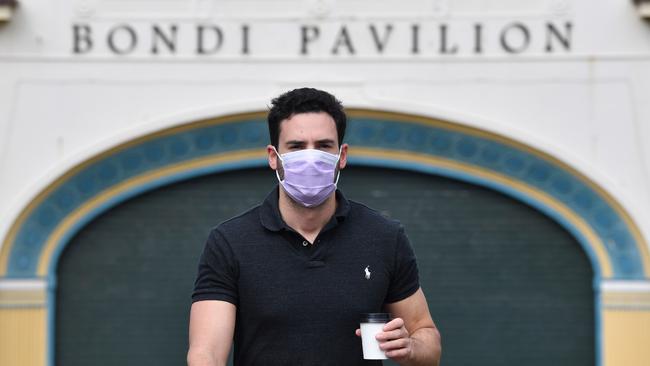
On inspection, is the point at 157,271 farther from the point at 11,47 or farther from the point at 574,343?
the point at 574,343

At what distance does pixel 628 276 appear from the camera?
9750 mm

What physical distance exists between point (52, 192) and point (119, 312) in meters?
1.03

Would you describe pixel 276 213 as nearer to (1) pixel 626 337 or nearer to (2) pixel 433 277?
(2) pixel 433 277

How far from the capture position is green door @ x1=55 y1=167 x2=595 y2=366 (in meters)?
A: 10.0

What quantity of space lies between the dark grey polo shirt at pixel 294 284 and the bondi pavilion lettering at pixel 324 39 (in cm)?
596

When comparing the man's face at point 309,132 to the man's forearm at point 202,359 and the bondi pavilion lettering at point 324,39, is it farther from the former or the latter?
the bondi pavilion lettering at point 324,39

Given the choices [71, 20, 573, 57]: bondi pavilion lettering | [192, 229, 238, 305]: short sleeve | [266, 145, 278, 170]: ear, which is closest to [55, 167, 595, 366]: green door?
[71, 20, 573, 57]: bondi pavilion lettering

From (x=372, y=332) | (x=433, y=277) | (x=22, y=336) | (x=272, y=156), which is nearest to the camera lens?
(x=372, y=332)

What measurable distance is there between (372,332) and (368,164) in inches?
251

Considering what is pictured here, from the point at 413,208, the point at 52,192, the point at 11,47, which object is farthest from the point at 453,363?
the point at 11,47

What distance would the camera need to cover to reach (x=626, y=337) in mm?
9781

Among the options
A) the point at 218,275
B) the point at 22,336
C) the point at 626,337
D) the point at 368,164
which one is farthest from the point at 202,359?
the point at 626,337

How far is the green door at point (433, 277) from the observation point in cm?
1002

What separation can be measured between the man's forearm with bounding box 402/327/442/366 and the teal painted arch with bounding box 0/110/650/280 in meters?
5.94
